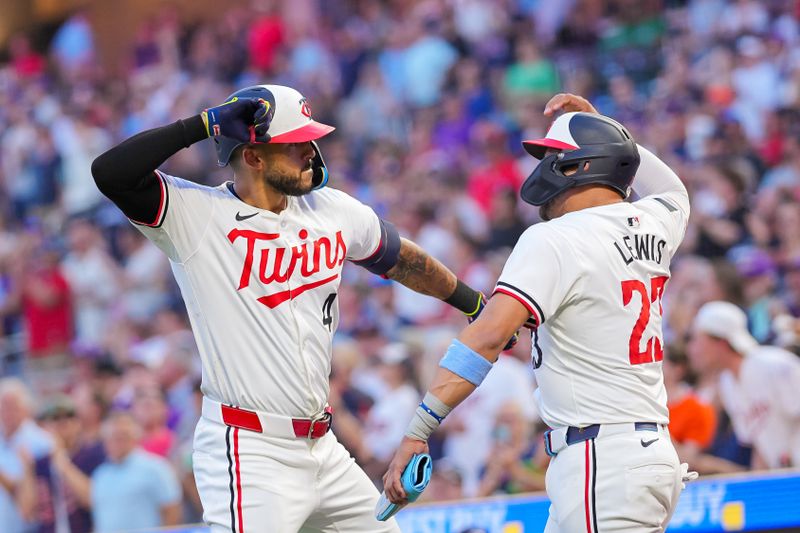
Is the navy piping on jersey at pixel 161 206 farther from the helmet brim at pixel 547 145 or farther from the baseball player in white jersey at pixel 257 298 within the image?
the helmet brim at pixel 547 145

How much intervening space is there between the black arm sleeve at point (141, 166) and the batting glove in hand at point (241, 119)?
0.05 meters

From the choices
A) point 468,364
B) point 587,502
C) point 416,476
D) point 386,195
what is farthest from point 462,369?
point 386,195

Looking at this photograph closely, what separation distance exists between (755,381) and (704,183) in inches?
118

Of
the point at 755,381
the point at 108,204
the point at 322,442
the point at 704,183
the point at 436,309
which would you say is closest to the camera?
the point at 322,442

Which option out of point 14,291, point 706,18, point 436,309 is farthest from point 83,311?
point 706,18

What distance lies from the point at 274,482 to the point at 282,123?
1321mm

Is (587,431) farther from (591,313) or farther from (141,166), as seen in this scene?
(141,166)

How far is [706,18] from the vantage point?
12484 millimetres

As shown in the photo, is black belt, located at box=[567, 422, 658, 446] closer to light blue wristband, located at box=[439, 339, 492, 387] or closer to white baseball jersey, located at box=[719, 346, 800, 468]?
light blue wristband, located at box=[439, 339, 492, 387]

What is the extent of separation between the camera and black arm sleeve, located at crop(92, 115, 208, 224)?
14.5 ft

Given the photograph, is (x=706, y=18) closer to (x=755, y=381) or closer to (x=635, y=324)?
(x=755, y=381)

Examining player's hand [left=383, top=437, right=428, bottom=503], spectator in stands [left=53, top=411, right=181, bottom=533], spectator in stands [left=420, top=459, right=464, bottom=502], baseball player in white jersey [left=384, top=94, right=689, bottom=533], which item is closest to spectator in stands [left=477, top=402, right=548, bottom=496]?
spectator in stands [left=420, top=459, right=464, bottom=502]

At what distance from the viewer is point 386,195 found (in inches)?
481

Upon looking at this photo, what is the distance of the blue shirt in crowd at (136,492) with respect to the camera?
8.34m
